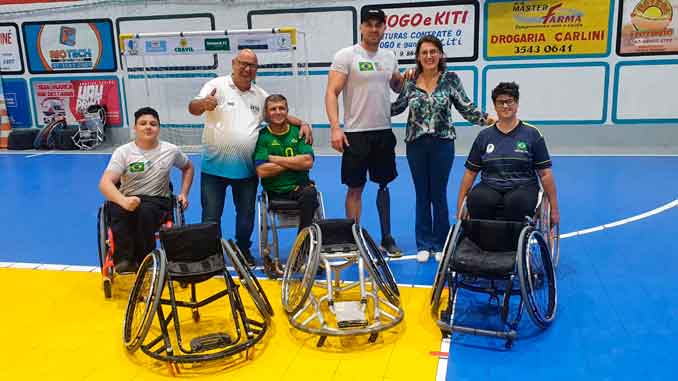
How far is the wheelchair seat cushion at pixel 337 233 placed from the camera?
296cm

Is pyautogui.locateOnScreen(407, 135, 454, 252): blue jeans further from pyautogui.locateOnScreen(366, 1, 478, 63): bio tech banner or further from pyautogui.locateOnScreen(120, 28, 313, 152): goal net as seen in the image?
pyautogui.locateOnScreen(366, 1, 478, 63): bio tech banner

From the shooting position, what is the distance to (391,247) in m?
4.00

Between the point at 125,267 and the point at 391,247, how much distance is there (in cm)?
177

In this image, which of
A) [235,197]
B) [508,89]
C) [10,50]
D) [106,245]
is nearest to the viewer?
[508,89]

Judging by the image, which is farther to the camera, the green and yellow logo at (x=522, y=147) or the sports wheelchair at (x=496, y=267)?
the green and yellow logo at (x=522, y=147)

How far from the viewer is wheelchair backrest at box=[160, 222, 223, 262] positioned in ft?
9.26

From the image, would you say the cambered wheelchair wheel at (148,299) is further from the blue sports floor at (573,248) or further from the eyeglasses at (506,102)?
the eyeglasses at (506,102)

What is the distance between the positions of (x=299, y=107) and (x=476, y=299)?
6.13 metres

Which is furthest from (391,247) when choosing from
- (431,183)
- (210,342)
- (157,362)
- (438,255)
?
(157,362)

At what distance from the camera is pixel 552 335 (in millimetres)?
2764

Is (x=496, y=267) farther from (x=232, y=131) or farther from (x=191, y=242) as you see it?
(x=232, y=131)

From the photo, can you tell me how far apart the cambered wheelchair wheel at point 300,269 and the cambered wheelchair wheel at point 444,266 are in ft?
1.95

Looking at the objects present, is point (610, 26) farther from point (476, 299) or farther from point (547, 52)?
point (476, 299)

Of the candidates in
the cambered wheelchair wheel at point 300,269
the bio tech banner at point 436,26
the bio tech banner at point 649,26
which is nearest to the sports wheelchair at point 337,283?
the cambered wheelchair wheel at point 300,269
